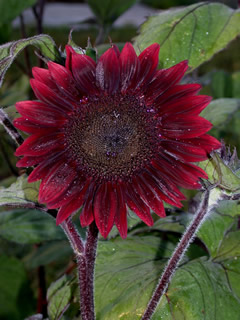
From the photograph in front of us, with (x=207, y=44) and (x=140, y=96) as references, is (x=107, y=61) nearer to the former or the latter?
(x=140, y=96)

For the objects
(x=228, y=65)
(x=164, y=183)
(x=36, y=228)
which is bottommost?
(x=228, y=65)

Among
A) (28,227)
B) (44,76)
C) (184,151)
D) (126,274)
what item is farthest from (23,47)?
(28,227)

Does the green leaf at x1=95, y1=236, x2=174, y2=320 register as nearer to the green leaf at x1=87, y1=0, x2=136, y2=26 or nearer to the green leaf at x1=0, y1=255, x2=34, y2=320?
the green leaf at x1=0, y1=255, x2=34, y2=320

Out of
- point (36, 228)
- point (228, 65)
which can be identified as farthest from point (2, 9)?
point (228, 65)

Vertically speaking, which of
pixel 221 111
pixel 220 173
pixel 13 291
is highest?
pixel 220 173

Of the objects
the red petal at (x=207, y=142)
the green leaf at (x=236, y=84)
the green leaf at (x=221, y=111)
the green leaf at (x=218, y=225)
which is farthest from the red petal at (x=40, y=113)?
the green leaf at (x=236, y=84)

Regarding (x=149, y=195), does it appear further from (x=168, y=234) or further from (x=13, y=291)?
(x=13, y=291)
